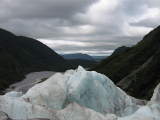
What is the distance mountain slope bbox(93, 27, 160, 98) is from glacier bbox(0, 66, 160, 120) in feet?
236

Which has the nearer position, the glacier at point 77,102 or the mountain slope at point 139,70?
the glacier at point 77,102

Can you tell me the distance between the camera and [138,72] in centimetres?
13525

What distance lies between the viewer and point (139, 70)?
13750 centimetres

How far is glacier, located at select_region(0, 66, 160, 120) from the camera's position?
25000 mm

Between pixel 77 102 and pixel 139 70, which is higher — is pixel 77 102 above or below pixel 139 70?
above

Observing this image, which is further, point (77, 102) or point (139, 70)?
point (139, 70)

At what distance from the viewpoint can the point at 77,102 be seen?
94.0 feet

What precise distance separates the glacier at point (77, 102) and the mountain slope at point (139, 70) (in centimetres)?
7200

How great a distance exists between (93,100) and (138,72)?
352 feet

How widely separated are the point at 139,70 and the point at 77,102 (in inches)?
4381

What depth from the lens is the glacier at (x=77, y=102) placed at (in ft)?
82.0

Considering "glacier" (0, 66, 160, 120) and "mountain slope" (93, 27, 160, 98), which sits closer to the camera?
"glacier" (0, 66, 160, 120)

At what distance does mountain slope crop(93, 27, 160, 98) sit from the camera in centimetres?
12319

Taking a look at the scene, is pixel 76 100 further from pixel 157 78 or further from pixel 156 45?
pixel 156 45
